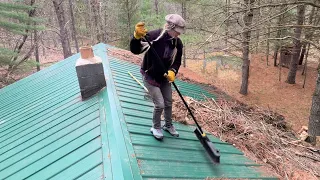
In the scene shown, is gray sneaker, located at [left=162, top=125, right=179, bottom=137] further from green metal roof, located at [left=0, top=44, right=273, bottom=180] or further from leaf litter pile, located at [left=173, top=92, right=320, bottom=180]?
leaf litter pile, located at [left=173, top=92, right=320, bottom=180]

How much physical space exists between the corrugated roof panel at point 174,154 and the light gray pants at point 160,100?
0.27 metres

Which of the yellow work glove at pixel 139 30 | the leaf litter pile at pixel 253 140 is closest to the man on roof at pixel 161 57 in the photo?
the yellow work glove at pixel 139 30

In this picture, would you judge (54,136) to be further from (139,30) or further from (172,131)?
(139,30)

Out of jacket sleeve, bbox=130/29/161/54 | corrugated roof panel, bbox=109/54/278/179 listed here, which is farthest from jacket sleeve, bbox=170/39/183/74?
corrugated roof panel, bbox=109/54/278/179

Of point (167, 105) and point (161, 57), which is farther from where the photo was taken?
point (167, 105)

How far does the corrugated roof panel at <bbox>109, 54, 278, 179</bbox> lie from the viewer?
334 centimetres

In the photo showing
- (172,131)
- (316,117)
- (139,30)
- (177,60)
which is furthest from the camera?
(316,117)

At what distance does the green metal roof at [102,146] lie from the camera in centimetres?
313

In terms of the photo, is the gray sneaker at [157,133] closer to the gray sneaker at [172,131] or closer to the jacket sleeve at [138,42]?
the gray sneaker at [172,131]

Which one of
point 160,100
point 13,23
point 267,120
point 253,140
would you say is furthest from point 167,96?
point 13,23

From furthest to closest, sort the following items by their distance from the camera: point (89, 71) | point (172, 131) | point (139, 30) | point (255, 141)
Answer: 1. point (255, 141)
2. point (89, 71)
3. point (172, 131)
4. point (139, 30)

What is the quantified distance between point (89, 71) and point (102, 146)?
1782 millimetres

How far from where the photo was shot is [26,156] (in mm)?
4125

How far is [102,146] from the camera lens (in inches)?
130
